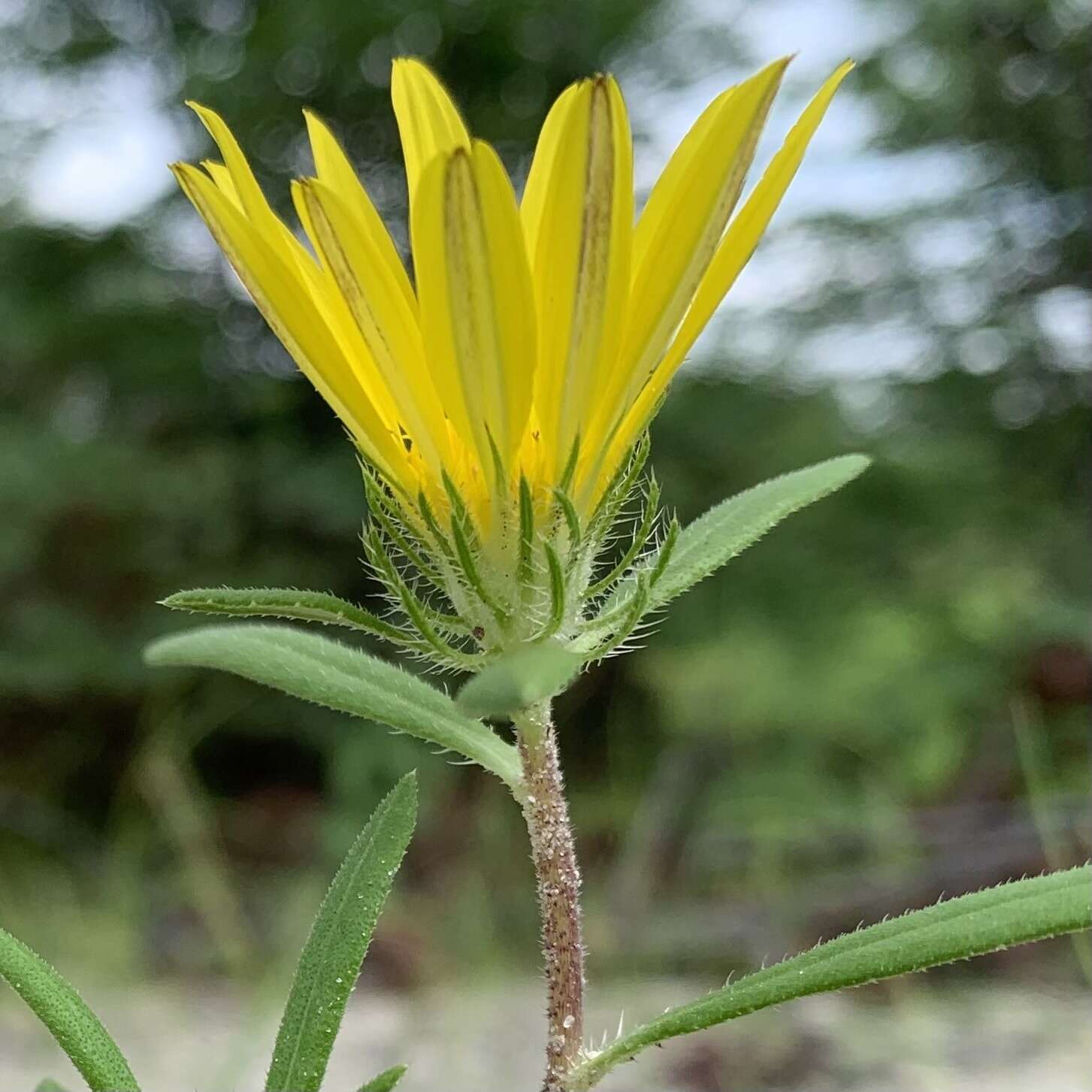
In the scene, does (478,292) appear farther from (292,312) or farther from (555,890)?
(555,890)

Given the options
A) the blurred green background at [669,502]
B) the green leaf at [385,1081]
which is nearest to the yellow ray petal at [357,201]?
the green leaf at [385,1081]

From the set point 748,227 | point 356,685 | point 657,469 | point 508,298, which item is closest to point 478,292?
point 508,298

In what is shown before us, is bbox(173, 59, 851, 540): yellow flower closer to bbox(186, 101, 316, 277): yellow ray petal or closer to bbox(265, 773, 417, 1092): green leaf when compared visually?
bbox(186, 101, 316, 277): yellow ray petal

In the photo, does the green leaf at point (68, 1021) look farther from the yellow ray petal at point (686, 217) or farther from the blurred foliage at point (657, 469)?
the blurred foliage at point (657, 469)

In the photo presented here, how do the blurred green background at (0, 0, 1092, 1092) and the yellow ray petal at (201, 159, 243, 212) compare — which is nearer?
the yellow ray petal at (201, 159, 243, 212)

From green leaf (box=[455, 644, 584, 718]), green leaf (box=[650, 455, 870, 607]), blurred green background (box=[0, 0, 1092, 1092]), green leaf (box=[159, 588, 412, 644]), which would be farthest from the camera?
blurred green background (box=[0, 0, 1092, 1092])

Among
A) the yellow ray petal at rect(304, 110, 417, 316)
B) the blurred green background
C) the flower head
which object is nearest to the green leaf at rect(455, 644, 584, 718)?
the flower head
